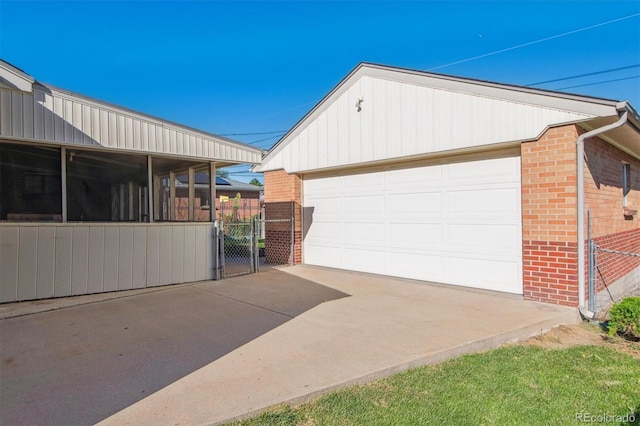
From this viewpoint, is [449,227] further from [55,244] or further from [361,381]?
[55,244]

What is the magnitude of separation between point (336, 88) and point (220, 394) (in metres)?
7.25

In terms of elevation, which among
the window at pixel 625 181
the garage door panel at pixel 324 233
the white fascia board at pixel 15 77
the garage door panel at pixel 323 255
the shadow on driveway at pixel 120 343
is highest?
the white fascia board at pixel 15 77

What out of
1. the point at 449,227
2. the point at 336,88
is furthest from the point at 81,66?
the point at 449,227

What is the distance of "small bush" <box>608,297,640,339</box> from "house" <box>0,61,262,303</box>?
6775 millimetres

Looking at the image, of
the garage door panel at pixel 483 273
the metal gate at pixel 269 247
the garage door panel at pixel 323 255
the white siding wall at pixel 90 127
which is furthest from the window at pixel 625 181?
the white siding wall at pixel 90 127

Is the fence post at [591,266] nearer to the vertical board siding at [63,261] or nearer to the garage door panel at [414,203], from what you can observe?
the garage door panel at [414,203]

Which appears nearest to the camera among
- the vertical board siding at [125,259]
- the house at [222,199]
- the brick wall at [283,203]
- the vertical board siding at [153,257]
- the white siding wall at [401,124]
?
the white siding wall at [401,124]

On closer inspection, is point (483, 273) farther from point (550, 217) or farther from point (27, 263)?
point (27, 263)

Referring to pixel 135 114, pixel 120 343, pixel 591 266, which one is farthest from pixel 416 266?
pixel 135 114

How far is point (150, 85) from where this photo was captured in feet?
61.0

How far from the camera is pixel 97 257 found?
6520 millimetres

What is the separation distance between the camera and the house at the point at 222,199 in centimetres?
773

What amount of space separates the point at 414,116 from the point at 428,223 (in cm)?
207

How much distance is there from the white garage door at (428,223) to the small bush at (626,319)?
1.47 m
